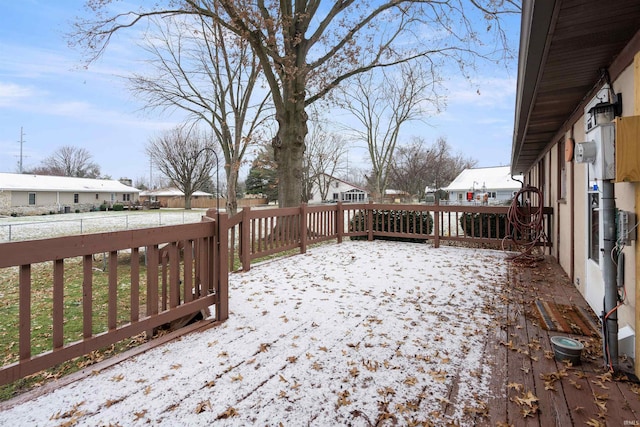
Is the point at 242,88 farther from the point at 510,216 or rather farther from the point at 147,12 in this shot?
the point at 510,216

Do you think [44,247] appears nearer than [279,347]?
Yes

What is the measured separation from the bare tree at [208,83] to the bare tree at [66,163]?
40.9 m

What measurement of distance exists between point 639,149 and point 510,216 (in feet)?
15.6

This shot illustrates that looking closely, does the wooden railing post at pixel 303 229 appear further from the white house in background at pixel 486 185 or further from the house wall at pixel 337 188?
the house wall at pixel 337 188

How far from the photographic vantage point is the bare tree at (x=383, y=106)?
1850 centimetres

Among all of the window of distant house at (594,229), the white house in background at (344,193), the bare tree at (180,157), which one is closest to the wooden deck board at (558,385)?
the window of distant house at (594,229)

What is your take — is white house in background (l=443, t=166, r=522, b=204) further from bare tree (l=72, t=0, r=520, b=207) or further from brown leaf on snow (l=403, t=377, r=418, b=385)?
brown leaf on snow (l=403, t=377, r=418, b=385)

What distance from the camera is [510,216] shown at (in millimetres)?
6422

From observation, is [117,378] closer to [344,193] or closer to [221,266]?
[221,266]

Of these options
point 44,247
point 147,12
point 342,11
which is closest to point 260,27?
point 342,11

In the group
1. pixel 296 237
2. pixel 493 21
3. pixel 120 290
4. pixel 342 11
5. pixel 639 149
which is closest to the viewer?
pixel 639 149

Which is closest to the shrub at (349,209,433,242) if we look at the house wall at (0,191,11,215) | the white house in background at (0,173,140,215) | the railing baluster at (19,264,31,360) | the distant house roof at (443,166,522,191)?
the railing baluster at (19,264,31,360)

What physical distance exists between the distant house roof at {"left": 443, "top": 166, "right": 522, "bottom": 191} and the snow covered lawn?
29.9 m

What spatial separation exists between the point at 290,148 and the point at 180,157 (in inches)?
1037
